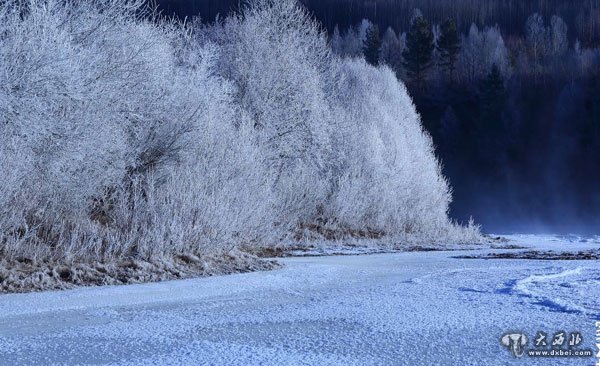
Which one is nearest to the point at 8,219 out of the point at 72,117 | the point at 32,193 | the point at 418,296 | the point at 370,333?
the point at 32,193

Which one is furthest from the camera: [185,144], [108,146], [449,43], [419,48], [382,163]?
[449,43]

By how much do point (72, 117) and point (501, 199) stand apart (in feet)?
190

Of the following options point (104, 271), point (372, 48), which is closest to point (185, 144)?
point (104, 271)

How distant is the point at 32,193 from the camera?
43.8ft

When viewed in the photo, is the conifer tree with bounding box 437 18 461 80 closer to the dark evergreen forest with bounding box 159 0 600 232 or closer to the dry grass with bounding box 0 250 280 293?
the dark evergreen forest with bounding box 159 0 600 232

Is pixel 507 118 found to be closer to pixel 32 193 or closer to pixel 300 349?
pixel 32 193

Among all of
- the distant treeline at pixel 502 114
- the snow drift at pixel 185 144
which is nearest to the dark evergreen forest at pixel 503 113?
the distant treeline at pixel 502 114

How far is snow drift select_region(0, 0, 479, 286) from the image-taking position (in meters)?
12.7

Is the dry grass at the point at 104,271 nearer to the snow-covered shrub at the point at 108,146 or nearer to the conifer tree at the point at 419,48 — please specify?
the snow-covered shrub at the point at 108,146

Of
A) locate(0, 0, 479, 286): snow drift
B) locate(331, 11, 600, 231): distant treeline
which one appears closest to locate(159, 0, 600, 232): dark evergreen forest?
locate(331, 11, 600, 231): distant treeline

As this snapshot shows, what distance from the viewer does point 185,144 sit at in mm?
18375

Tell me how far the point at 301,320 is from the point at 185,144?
11829 mm

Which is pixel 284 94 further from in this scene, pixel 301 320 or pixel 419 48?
pixel 419 48

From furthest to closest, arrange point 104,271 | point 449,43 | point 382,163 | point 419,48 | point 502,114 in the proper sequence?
point 449,43, point 419,48, point 502,114, point 382,163, point 104,271
